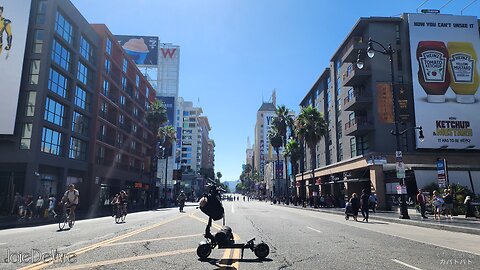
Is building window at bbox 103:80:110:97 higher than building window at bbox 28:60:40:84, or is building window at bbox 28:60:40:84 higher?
building window at bbox 103:80:110:97

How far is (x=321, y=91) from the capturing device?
212ft

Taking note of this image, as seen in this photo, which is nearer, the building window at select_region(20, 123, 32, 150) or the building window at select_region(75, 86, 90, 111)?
the building window at select_region(20, 123, 32, 150)

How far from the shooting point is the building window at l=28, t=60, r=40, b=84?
33250 mm

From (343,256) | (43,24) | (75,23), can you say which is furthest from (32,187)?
(343,256)

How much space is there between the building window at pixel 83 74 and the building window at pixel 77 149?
669 cm

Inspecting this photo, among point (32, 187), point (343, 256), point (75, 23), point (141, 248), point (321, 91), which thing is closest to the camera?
point (343, 256)

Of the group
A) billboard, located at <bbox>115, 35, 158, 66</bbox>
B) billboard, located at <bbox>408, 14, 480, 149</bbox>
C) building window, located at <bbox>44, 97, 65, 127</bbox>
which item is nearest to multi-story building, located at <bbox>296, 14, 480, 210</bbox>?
billboard, located at <bbox>408, 14, 480, 149</bbox>

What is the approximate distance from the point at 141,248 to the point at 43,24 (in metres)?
31.2

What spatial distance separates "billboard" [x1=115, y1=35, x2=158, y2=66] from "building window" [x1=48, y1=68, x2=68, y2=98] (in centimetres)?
4731

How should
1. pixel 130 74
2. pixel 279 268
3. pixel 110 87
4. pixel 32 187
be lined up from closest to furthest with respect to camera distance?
pixel 279 268, pixel 32 187, pixel 110 87, pixel 130 74

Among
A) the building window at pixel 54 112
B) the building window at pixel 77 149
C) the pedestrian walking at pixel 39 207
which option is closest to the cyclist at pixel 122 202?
the pedestrian walking at pixel 39 207

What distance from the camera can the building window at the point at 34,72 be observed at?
33250mm

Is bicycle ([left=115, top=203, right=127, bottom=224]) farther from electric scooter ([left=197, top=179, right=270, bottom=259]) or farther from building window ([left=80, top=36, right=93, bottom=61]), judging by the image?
A: building window ([left=80, top=36, right=93, bottom=61])

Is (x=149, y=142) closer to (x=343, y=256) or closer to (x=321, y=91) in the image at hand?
(x=321, y=91)
